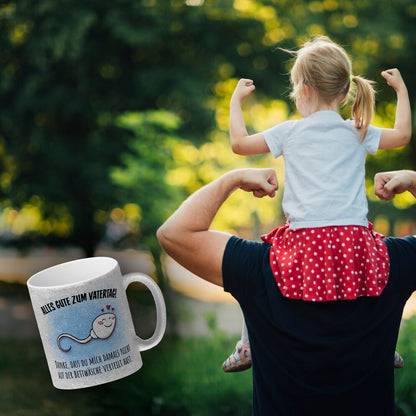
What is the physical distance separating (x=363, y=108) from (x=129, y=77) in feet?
28.2

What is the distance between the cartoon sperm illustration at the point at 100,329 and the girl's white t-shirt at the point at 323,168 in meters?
0.51

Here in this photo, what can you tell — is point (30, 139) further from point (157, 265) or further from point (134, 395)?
point (134, 395)

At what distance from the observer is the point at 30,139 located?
9680 mm

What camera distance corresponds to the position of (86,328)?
1340 mm

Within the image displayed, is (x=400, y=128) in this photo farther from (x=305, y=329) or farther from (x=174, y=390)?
(x=174, y=390)

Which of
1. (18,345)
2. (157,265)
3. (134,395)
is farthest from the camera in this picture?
(18,345)

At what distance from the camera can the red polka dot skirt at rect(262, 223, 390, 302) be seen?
54.3 inches

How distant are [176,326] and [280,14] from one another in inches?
210

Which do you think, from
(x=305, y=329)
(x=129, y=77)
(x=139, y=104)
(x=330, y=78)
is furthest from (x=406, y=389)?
(x=129, y=77)

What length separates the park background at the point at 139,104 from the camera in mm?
7629

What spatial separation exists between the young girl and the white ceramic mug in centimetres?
38

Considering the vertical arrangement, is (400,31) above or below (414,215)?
above

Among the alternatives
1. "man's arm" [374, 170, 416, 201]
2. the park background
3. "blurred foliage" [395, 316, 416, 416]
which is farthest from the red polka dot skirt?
the park background

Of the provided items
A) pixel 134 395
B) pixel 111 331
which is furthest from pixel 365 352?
pixel 134 395
